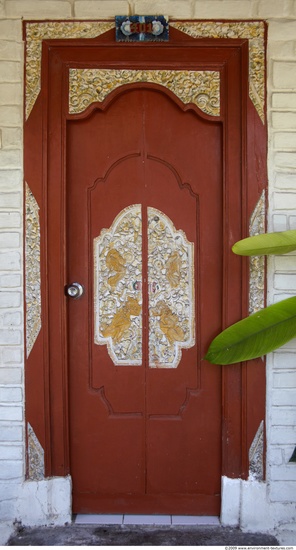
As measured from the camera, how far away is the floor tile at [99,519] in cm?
270

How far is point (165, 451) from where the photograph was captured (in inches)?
108

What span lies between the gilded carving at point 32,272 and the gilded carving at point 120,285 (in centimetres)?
29

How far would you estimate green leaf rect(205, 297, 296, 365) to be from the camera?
7.92ft

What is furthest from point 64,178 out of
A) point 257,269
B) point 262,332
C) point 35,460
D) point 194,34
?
point 35,460

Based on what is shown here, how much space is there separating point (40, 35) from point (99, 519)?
8.00ft

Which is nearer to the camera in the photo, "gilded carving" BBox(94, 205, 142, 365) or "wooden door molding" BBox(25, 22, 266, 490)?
"wooden door molding" BBox(25, 22, 266, 490)

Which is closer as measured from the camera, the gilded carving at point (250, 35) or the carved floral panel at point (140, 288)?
the gilded carving at point (250, 35)

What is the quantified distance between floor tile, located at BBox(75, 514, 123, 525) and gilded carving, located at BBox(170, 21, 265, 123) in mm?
2153

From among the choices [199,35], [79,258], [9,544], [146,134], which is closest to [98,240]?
[79,258]

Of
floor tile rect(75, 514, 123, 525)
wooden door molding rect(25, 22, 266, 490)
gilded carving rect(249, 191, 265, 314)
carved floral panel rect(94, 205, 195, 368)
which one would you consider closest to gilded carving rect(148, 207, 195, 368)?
carved floral panel rect(94, 205, 195, 368)

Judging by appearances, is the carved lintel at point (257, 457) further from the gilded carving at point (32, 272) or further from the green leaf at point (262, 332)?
the gilded carving at point (32, 272)

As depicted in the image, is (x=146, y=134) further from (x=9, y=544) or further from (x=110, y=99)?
(x=9, y=544)

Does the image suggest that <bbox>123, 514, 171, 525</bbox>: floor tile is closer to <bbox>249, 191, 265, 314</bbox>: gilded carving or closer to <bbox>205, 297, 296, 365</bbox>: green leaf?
<bbox>205, 297, 296, 365</bbox>: green leaf

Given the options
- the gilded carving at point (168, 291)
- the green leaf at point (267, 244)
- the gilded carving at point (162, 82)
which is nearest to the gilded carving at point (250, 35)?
the gilded carving at point (162, 82)
